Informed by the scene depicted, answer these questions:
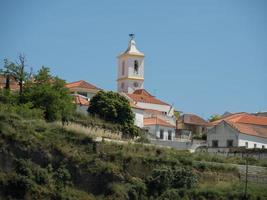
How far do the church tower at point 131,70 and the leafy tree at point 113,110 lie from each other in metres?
31.6

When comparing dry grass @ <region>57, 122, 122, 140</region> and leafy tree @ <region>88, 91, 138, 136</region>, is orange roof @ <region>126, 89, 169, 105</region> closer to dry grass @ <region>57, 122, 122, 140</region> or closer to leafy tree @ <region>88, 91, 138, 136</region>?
leafy tree @ <region>88, 91, 138, 136</region>

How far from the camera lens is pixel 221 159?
2295 inches

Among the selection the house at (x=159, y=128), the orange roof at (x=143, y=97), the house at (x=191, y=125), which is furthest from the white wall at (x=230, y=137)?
the orange roof at (x=143, y=97)

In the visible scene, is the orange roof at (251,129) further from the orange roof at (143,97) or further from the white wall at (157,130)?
the orange roof at (143,97)

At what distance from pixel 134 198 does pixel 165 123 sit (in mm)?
31840

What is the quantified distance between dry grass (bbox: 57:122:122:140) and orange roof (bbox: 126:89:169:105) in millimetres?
27928

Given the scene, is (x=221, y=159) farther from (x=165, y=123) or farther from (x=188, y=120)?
(x=188, y=120)

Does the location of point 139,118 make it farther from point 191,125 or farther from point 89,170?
point 89,170

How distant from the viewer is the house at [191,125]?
90562 mm

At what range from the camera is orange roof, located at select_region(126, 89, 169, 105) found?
295 ft

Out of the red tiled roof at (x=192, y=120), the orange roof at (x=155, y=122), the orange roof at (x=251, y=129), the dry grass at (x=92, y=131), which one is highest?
the red tiled roof at (x=192, y=120)

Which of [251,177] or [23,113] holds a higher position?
[23,113]

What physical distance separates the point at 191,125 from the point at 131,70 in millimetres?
13995

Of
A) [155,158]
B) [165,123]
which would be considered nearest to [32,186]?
[155,158]
